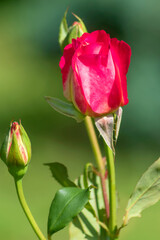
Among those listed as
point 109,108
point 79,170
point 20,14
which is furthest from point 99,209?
point 20,14

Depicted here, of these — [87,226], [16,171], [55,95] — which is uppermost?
[16,171]

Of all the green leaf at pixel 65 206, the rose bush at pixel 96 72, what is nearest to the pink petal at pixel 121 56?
the rose bush at pixel 96 72

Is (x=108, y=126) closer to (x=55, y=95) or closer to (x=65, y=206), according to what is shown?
(x=65, y=206)

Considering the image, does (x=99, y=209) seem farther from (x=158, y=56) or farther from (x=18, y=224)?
(x=158, y=56)

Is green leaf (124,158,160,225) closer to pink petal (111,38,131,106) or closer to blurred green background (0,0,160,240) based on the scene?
pink petal (111,38,131,106)

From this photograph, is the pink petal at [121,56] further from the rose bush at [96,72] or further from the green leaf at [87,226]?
the green leaf at [87,226]

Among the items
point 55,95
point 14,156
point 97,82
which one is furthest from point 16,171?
point 55,95
